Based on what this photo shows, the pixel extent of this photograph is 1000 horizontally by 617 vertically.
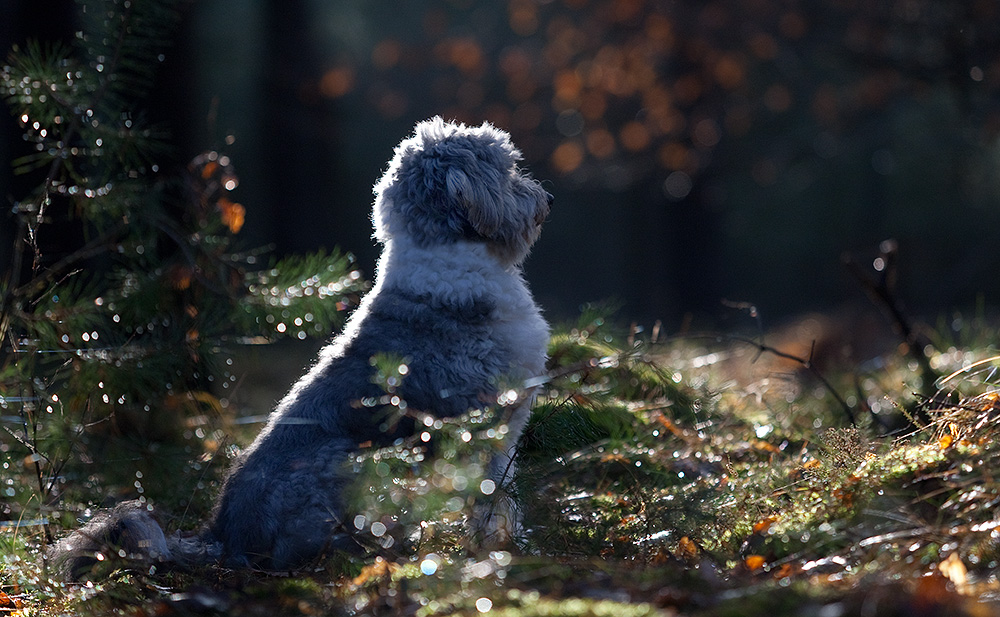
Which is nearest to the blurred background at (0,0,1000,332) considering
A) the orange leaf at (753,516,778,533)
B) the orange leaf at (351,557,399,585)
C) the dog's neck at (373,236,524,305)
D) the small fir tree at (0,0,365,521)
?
the small fir tree at (0,0,365,521)

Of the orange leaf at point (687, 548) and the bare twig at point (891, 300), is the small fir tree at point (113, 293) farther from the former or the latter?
the bare twig at point (891, 300)

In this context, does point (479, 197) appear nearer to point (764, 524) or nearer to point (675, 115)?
point (764, 524)

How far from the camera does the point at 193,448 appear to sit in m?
5.05

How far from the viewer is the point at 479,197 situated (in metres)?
4.17

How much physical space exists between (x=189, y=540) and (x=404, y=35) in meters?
18.7

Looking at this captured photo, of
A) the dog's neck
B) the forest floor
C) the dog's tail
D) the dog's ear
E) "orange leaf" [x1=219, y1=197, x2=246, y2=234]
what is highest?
"orange leaf" [x1=219, y1=197, x2=246, y2=234]

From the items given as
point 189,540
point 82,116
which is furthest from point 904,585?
point 82,116

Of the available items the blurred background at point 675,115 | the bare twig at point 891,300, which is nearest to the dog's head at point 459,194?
the bare twig at point 891,300

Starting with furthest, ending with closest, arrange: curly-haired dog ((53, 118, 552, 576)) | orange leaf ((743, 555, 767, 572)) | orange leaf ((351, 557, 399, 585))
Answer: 1. curly-haired dog ((53, 118, 552, 576))
2. orange leaf ((743, 555, 767, 572))
3. orange leaf ((351, 557, 399, 585))

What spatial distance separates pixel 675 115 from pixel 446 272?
1132cm

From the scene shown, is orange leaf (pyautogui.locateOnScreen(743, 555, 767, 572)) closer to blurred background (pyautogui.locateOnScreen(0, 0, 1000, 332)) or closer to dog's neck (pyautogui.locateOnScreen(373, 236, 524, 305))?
dog's neck (pyautogui.locateOnScreen(373, 236, 524, 305))

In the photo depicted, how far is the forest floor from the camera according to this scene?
8.13 feet

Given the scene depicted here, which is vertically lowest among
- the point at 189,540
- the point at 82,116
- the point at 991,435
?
the point at 991,435

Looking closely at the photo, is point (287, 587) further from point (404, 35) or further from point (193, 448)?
point (404, 35)
